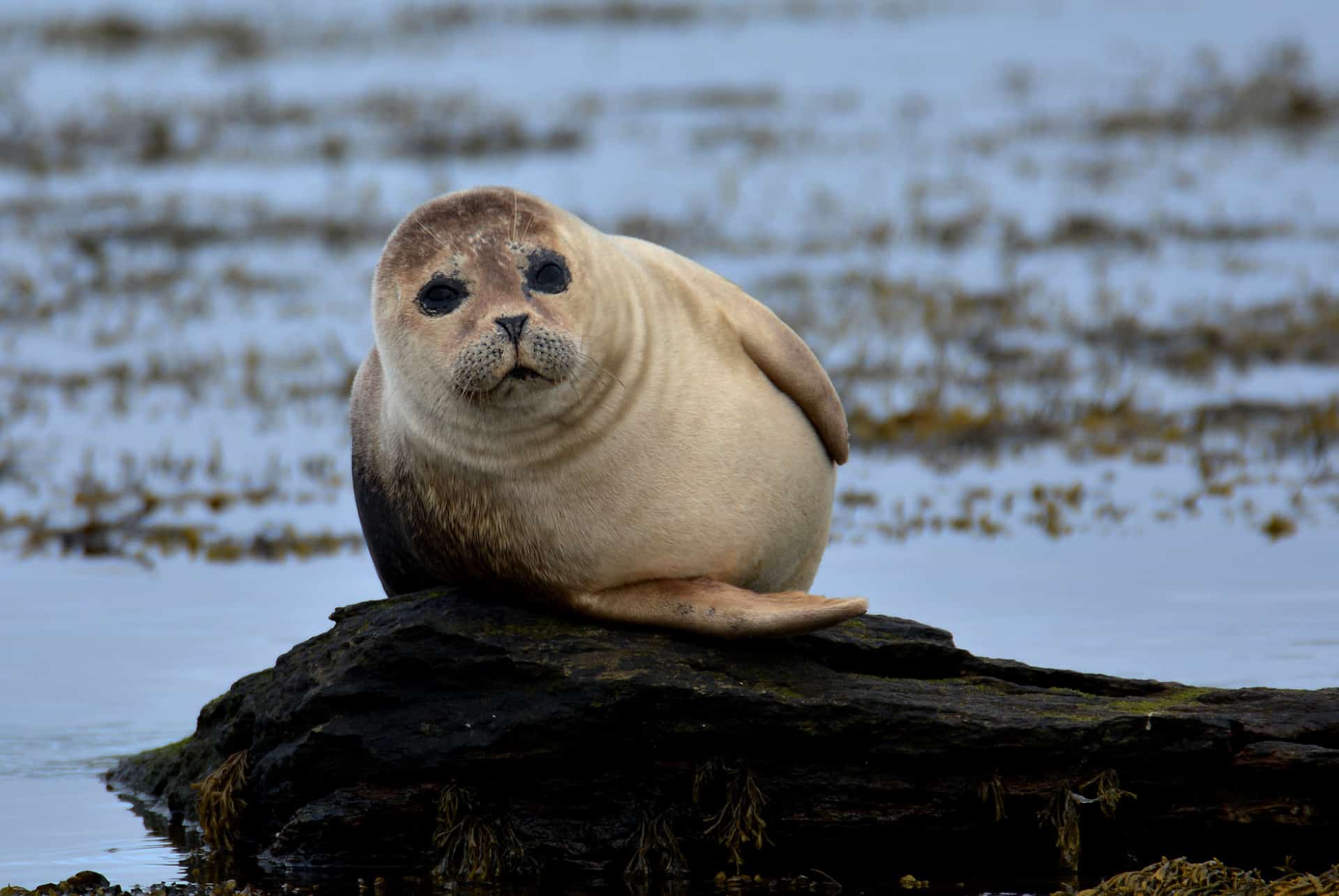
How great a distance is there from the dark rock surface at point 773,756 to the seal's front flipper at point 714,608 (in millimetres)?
85

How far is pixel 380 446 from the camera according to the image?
22.0 ft

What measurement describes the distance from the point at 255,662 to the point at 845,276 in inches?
382

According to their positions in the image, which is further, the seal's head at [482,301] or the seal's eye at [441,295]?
the seal's eye at [441,295]

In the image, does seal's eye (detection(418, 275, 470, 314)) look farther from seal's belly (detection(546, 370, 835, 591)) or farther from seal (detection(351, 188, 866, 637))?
seal's belly (detection(546, 370, 835, 591))

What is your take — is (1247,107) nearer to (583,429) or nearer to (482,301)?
(583,429)

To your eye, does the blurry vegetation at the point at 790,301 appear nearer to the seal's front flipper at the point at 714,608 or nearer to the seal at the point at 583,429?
the seal at the point at 583,429

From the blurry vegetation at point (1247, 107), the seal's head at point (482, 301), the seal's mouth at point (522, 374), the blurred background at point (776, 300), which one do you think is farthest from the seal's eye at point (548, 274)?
the blurry vegetation at point (1247, 107)

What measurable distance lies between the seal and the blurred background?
4.58ft

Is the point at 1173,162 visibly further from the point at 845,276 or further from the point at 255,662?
the point at 255,662

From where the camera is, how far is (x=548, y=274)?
6062mm

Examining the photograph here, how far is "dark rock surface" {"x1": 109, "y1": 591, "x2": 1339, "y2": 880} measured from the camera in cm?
581

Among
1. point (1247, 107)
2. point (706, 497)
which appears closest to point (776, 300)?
point (706, 497)

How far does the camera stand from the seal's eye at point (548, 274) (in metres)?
6.03

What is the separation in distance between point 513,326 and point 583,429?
491 millimetres
